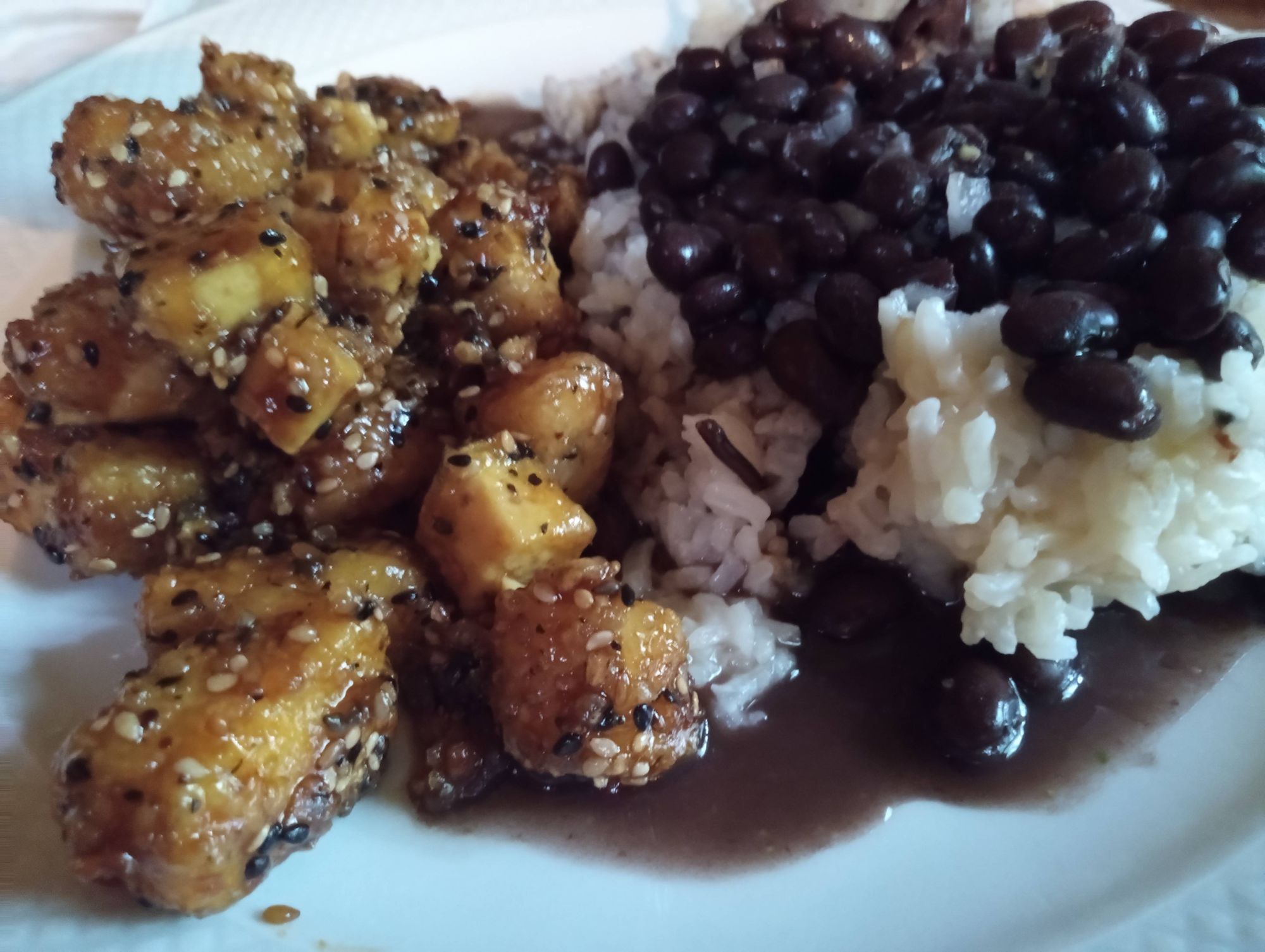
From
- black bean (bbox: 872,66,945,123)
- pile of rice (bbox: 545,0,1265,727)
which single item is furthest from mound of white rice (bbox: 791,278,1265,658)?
black bean (bbox: 872,66,945,123)

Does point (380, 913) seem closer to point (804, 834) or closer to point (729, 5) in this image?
point (804, 834)

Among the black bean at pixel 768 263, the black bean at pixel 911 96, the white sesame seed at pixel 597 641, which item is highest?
the black bean at pixel 911 96

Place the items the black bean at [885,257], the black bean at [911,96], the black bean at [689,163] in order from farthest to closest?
the black bean at [689,163] < the black bean at [911,96] < the black bean at [885,257]

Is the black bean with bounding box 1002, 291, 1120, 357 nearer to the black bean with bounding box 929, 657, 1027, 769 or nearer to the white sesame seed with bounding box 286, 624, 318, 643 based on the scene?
the black bean with bounding box 929, 657, 1027, 769

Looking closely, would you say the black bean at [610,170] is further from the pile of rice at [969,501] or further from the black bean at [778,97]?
the pile of rice at [969,501]

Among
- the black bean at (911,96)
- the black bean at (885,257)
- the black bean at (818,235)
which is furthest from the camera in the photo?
the black bean at (911,96)

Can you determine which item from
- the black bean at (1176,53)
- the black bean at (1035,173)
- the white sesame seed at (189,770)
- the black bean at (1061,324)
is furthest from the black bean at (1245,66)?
the white sesame seed at (189,770)

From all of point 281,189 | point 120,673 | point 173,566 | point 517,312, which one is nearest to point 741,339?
point 517,312
